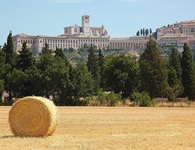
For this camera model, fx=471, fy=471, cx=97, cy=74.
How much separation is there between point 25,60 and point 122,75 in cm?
1238

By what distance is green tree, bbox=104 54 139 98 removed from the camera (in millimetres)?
58781

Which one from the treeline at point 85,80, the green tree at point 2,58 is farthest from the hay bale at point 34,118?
the green tree at point 2,58

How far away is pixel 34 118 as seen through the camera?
1795cm

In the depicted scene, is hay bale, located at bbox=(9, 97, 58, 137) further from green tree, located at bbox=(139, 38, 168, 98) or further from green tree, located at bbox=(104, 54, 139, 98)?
green tree, located at bbox=(104, 54, 139, 98)

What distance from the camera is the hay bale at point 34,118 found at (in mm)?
17625

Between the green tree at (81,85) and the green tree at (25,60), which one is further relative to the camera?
the green tree at (25,60)

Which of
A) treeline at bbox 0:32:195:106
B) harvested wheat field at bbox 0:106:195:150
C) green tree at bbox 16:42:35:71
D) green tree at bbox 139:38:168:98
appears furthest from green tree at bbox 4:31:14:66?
harvested wheat field at bbox 0:106:195:150

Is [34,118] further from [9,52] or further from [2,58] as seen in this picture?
[9,52]

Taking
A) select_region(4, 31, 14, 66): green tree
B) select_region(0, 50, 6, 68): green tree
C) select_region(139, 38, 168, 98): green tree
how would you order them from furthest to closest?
select_region(4, 31, 14, 66): green tree
select_region(0, 50, 6, 68): green tree
select_region(139, 38, 168, 98): green tree

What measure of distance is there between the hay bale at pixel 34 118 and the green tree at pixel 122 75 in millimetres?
40500

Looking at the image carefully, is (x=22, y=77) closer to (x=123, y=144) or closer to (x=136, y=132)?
(x=136, y=132)

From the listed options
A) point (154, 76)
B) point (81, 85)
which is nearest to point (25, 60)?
point (81, 85)

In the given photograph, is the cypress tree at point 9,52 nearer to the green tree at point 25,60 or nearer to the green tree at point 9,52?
the green tree at point 9,52

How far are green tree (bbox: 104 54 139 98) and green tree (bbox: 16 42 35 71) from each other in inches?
396
